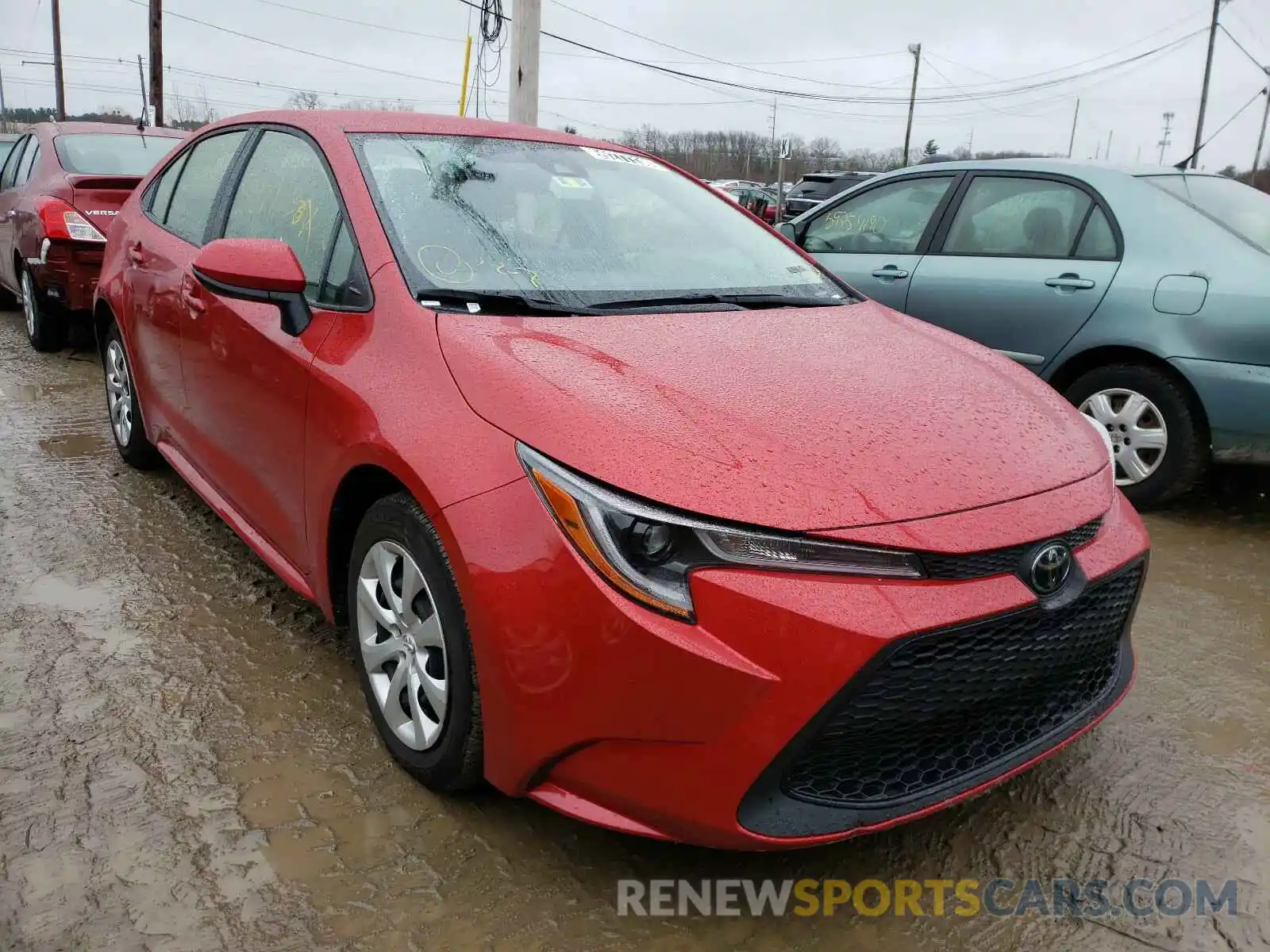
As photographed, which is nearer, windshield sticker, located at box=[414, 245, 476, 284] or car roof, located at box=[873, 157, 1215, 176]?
windshield sticker, located at box=[414, 245, 476, 284]

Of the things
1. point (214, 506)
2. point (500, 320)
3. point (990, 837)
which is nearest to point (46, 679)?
point (214, 506)

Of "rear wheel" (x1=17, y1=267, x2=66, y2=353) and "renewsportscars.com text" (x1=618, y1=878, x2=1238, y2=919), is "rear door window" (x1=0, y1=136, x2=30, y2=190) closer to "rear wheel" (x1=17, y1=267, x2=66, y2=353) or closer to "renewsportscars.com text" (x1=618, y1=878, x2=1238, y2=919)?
"rear wheel" (x1=17, y1=267, x2=66, y2=353)

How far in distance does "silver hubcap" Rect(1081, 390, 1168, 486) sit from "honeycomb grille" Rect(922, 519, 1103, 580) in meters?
2.78

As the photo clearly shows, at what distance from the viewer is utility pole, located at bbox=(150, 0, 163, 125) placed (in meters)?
20.7

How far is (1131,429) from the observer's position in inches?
167

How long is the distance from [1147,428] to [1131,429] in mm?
61

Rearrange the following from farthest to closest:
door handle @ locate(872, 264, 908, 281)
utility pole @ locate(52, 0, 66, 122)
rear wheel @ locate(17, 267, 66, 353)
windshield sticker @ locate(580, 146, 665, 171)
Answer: utility pole @ locate(52, 0, 66, 122) → rear wheel @ locate(17, 267, 66, 353) → door handle @ locate(872, 264, 908, 281) → windshield sticker @ locate(580, 146, 665, 171)

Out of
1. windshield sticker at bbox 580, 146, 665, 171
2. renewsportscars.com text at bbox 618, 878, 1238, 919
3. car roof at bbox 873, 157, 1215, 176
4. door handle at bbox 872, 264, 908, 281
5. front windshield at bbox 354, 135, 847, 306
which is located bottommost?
renewsportscars.com text at bbox 618, 878, 1238, 919

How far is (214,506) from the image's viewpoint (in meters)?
3.17

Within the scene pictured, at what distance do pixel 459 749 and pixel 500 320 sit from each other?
937 millimetres

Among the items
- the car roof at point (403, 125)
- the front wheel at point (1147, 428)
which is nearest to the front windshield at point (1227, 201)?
the front wheel at point (1147, 428)

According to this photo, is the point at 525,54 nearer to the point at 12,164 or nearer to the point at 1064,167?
the point at 12,164

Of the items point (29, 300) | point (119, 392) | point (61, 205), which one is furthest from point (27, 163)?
point (119, 392)

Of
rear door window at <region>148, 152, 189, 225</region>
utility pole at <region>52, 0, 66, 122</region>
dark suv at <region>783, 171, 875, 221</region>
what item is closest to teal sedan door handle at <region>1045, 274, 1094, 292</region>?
Result: rear door window at <region>148, 152, 189, 225</region>
